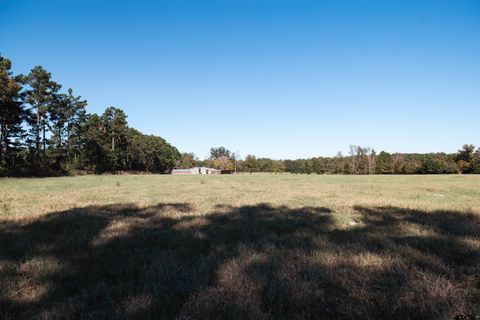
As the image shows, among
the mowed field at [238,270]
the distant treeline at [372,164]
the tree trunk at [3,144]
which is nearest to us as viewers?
the mowed field at [238,270]

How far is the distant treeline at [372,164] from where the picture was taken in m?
93.4

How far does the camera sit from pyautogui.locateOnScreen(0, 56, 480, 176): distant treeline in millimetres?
45288

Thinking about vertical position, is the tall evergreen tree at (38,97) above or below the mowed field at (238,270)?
above

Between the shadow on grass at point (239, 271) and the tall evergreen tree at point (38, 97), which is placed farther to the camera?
the tall evergreen tree at point (38, 97)

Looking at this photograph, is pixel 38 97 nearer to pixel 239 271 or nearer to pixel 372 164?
pixel 239 271

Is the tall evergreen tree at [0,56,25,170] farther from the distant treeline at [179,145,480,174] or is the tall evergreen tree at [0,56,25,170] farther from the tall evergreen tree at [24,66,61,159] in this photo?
the distant treeline at [179,145,480,174]

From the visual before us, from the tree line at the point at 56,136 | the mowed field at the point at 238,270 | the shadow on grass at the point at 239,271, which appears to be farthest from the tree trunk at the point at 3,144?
the shadow on grass at the point at 239,271

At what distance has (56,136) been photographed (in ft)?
222

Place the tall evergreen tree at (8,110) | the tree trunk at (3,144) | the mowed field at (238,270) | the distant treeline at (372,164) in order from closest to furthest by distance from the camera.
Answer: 1. the mowed field at (238,270)
2. the tall evergreen tree at (8,110)
3. the tree trunk at (3,144)
4. the distant treeline at (372,164)

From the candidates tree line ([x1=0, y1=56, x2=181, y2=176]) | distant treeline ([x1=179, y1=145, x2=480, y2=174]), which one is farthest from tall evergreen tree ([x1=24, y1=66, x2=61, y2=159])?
distant treeline ([x1=179, y1=145, x2=480, y2=174])

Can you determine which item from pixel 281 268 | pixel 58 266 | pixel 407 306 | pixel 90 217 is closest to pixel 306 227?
pixel 281 268

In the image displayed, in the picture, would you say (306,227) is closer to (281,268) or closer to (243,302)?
(281,268)

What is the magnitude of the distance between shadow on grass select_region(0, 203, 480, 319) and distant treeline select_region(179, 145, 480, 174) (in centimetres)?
10723

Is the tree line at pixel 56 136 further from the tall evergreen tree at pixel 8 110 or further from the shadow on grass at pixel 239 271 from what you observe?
the shadow on grass at pixel 239 271
